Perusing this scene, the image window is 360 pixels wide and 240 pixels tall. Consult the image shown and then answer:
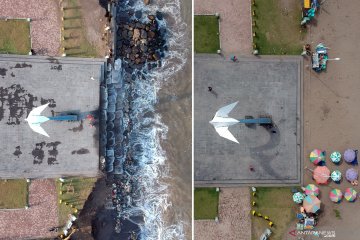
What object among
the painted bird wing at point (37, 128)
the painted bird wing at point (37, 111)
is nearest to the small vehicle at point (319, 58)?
the painted bird wing at point (37, 111)

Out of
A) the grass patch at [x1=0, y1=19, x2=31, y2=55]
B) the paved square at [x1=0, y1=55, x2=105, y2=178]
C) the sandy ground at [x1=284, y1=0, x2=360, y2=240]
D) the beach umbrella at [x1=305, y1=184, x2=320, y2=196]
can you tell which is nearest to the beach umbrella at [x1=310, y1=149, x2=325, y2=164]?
the sandy ground at [x1=284, y1=0, x2=360, y2=240]

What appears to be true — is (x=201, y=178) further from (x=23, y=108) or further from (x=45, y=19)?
(x=45, y=19)

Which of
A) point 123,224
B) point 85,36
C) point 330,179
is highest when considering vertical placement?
point 85,36

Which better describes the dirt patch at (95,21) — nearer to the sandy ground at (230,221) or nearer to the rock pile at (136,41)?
the rock pile at (136,41)

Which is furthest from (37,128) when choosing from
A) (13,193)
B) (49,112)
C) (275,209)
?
(275,209)

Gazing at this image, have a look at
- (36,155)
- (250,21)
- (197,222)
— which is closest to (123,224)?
(197,222)
